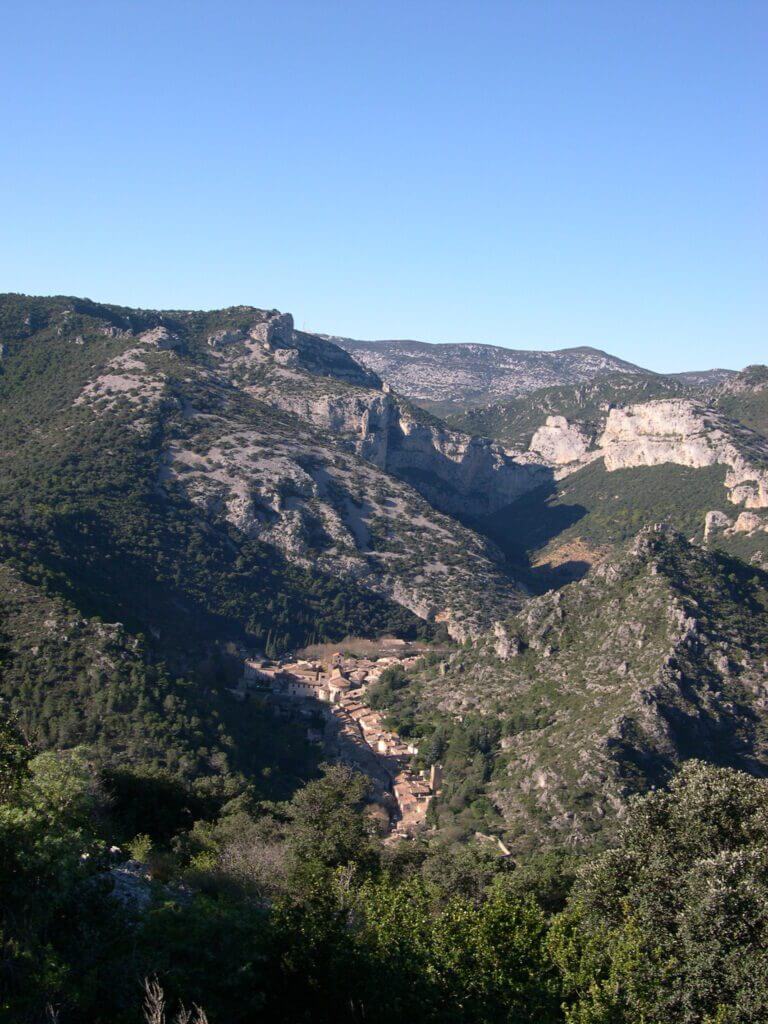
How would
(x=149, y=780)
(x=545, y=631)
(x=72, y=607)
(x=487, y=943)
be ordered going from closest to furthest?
1. (x=487, y=943)
2. (x=149, y=780)
3. (x=72, y=607)
4. (x=545, y=631)

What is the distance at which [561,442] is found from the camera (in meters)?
173

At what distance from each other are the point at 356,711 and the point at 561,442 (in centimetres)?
11993

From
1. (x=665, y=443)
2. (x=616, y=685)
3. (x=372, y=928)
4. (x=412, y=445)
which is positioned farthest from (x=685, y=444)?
(x=372, y=928)

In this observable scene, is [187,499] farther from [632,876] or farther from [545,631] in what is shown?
[632,876]

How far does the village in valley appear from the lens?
4969 cm

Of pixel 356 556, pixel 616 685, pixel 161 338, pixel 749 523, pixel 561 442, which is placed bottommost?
pixel 616 685

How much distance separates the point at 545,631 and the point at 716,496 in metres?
80.3

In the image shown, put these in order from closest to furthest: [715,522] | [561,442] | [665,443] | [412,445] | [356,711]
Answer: [356,711]
[715,522]
[665,443]
[412,445]
[561,442]

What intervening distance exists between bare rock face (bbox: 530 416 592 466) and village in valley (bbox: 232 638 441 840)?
95.8 metres

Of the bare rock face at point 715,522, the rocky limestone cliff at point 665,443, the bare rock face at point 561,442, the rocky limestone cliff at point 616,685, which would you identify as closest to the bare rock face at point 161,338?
the rocky limestone cliff at point 665,443

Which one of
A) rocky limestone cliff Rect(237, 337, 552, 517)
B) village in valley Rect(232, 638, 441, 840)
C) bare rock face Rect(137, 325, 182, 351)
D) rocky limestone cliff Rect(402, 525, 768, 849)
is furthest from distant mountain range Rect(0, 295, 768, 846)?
village in valley Rect(232, 638, 441, 840)

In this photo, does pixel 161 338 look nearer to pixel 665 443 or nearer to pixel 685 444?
pixel 665 443

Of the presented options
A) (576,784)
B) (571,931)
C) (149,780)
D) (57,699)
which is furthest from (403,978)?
(57,699)

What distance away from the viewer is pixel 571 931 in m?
19.6
